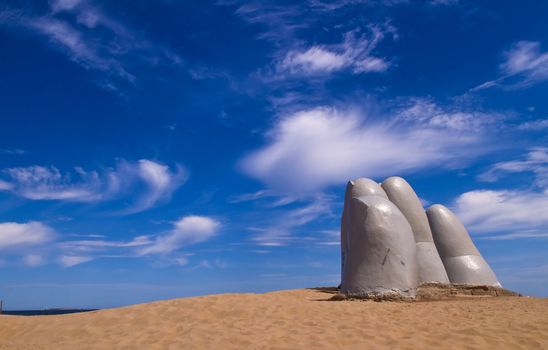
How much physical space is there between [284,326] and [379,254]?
14.8 feet

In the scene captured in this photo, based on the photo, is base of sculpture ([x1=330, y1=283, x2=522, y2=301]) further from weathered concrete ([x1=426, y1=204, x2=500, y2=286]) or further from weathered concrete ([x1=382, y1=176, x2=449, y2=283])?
weathered concrete ([x1=426, y1=204, x2=500, y2=286])

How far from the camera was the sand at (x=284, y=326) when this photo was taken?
663 cm

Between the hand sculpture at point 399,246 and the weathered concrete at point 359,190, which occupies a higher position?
the weathered concrete at point 359,190

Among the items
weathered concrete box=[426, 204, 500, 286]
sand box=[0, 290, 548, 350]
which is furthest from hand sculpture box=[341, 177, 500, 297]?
sand box=[0, 290, 548, 350]

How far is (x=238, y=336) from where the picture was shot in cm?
708

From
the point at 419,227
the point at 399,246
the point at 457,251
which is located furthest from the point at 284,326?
the point at 457,251

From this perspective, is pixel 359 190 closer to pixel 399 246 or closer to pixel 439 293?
pixel 399 246

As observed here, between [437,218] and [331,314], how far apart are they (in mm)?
8717

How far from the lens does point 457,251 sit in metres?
15.0

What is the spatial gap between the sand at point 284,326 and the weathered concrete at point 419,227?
340 cm

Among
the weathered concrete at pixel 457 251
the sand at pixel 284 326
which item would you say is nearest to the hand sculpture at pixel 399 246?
the weathered concrete at pixel 457 251

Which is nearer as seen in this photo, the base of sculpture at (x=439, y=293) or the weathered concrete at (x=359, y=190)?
the base of sculpture at (x=439, y=293)

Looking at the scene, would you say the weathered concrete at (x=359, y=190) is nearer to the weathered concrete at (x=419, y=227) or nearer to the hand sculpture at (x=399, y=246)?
the hand sculpture at (x=399, y=246)

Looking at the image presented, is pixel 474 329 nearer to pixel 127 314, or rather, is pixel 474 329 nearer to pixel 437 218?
pixel 127 314
